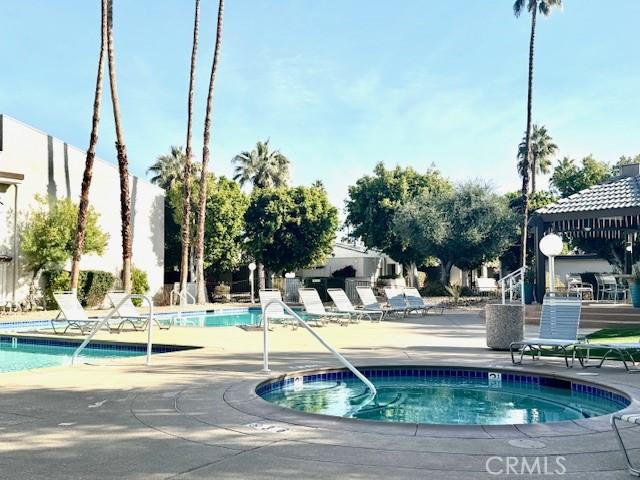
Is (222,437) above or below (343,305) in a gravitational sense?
below

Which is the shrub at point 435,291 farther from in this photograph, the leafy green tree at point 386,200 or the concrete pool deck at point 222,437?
the concrete pool deck at point 222,437

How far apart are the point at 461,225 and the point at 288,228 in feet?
33.1

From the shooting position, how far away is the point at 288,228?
1464 inches

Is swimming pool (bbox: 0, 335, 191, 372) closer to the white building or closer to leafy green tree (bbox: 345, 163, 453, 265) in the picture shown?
leafy green tree (bbox: 345, 163, 453, 265)

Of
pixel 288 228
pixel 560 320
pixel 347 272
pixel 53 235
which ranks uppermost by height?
pixel 288 228

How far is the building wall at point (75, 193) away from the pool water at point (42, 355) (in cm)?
1020

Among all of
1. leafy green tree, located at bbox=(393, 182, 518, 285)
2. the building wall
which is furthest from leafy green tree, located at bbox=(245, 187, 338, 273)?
the building wall

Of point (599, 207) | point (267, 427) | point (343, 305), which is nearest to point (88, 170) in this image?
point (343, 305)

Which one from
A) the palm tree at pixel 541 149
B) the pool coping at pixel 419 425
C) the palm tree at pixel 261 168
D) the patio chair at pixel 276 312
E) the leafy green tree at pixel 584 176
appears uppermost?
the palm tree at pixel 541 149

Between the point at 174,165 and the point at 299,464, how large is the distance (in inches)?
1806

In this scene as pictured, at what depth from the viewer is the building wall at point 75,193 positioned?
945 inches

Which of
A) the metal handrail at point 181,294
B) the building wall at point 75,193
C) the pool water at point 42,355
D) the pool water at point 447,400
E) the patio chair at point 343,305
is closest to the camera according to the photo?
the pool water at point 447,400

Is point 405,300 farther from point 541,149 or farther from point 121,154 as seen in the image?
point 541,149

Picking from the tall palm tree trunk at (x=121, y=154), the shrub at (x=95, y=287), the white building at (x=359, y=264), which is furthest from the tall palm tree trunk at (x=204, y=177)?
the white building at (x=359, y=264)
